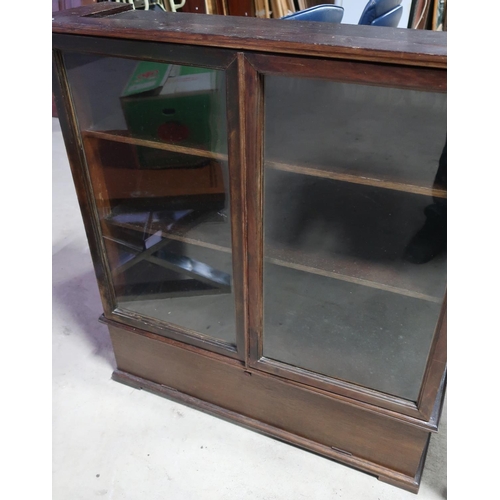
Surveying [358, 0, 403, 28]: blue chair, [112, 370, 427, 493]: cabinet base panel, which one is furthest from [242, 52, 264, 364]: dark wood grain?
[358, 0, 403, 28]: blue chair

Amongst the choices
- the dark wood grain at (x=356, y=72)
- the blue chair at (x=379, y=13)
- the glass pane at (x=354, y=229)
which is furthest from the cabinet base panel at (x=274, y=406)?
the blue chair at (x=379, y=13)

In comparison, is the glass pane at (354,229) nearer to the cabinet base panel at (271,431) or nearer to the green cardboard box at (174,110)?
the green cardboard box at (174,110)

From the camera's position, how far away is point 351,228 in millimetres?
1143

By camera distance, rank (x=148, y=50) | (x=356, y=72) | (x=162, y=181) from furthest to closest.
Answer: (x=162, y=181)
(x=148, y=50)
(x=356, y=72)

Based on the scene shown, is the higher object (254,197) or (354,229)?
(254,197)

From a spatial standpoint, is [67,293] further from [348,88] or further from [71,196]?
[348,88]

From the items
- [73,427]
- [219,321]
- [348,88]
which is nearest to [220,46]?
[348,88]

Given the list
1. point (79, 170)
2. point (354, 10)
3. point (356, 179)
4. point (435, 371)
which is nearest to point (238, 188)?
point (356, 179)

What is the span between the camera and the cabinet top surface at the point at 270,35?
0.79 m

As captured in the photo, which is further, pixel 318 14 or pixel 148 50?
pixel 318 14

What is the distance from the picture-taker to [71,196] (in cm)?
257

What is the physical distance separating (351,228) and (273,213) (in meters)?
0.19

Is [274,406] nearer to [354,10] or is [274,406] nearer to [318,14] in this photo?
[318,14]
